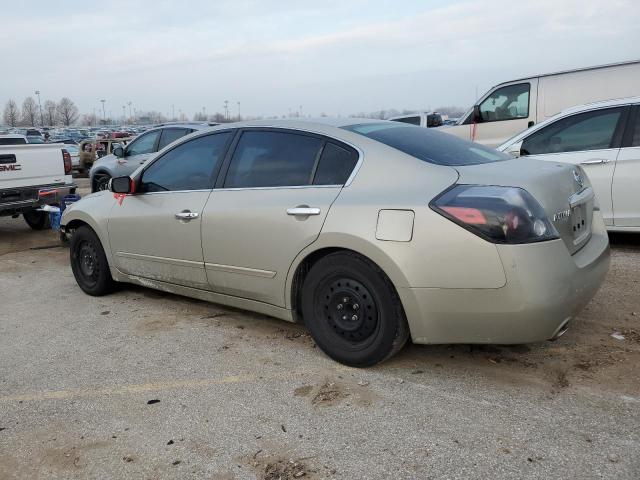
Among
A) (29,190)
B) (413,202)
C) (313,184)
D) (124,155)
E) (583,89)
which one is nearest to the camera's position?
(413,202)

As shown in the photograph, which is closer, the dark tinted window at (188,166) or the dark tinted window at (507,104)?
the dark tinted window at (188,166)

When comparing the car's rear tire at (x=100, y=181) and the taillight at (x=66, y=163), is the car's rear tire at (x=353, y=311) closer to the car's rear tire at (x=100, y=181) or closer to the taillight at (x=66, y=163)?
the taillight at (x=66, y=163)

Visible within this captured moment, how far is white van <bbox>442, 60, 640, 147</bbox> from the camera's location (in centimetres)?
880

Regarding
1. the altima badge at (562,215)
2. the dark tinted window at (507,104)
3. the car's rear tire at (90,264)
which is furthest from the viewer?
the dark tinted window at (507,104)

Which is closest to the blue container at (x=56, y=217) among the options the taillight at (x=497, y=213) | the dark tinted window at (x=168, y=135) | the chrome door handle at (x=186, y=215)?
the dark tinted window at (x=168, y=135)

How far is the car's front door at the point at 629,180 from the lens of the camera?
5887 millimetres

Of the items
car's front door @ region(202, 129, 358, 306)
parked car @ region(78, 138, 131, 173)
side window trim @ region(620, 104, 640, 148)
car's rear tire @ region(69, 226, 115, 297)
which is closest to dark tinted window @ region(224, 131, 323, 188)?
car's front door @ region(202, 129, 358, 306)

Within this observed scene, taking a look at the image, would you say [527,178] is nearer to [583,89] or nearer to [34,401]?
[34,401]

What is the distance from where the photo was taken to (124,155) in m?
11.5

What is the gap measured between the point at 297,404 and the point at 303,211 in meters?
1.18

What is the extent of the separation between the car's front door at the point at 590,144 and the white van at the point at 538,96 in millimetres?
2561

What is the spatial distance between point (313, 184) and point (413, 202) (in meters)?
0.77

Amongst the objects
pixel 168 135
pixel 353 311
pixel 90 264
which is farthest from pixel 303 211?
pixel 168 135

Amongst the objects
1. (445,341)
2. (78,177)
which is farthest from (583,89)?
(78,177)
